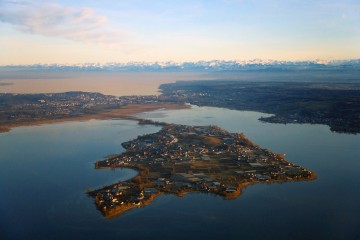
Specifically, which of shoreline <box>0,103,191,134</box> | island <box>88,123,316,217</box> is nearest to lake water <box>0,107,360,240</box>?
island <box>88,123,316,217</box>

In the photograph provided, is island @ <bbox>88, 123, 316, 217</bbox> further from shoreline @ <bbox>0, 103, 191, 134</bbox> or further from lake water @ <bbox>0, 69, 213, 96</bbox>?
lake water @ <bbox>0, 69, 213, 96</bbox>

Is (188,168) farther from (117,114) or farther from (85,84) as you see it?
(85,84)

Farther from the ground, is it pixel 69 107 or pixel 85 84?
pixel 85 84

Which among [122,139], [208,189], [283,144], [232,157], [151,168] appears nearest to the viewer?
[208,189]

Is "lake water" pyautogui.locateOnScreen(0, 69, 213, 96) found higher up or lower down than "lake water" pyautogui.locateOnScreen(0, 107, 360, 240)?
higher up

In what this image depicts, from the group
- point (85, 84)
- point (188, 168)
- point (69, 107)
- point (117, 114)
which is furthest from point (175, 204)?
point (85, 84)

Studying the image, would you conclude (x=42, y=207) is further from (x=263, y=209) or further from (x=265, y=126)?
(x=265, y=126)

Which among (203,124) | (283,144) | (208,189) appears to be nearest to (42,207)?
(208,189)
